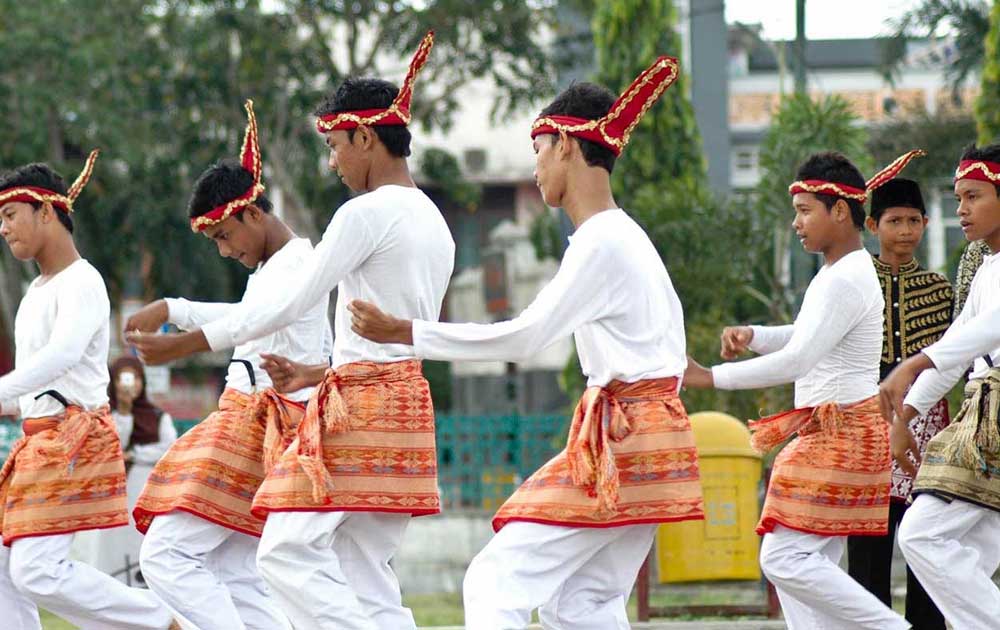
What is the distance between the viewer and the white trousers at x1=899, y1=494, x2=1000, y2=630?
626 centimetres

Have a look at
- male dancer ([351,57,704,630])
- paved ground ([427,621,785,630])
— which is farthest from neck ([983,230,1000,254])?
paved ground ([427,621,785,630])

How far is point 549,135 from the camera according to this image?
18.4 ft

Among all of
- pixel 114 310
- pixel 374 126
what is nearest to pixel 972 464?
pixel 374 126

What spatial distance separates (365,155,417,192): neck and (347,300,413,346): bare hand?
897 millimetres

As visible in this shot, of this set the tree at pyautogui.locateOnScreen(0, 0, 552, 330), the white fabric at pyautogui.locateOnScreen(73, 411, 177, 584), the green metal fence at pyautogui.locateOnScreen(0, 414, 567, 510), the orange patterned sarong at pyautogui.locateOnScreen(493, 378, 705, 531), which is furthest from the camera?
the tree at pyautogui.locateOnScreen(0, 0, 552, 330)

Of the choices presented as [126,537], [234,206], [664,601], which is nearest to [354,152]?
[234,206]

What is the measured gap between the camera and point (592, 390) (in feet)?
17.9

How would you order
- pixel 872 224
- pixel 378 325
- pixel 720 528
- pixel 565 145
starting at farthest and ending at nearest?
pixel 720 528 → pixel 872 224 → pixel 565 145 → pixel 378 325

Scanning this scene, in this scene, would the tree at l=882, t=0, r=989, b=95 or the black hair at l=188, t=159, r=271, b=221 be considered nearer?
the black hair at l=188, t=159, r=271, b=221

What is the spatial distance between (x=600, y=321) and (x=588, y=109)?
67cm

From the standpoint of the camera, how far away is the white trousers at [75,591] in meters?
6.95

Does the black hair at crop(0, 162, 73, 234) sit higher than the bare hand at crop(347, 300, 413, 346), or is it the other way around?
the black hair at crop(0, 162, 73, 234)

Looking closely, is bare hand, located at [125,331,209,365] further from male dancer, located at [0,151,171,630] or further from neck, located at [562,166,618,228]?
male dancer, located at [0,151,171,630]

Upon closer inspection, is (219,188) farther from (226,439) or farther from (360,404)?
(360,404)
